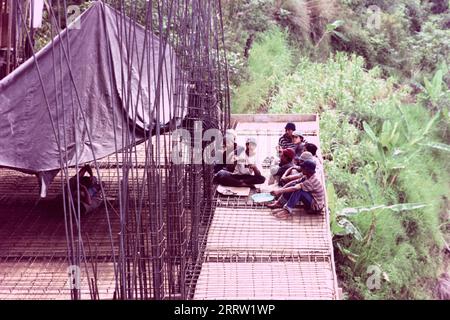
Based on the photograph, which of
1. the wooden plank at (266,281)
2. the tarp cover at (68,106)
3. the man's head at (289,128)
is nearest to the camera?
the wooden plank at (266,281)

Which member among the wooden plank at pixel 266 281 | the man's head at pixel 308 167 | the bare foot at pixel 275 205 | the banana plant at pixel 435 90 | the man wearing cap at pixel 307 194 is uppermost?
the banana plant at pixel 435 90

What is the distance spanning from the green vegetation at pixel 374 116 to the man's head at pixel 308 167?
63.5 inches

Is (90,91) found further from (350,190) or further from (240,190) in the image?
(350,190)

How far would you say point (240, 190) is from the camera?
3613 millimetres

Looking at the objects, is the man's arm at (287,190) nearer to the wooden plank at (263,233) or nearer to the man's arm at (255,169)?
the wooden plank at (263,233)

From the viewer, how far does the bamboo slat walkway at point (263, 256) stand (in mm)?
2557

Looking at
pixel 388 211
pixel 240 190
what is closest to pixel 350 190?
pixel 388 211

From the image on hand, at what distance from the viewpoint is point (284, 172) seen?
370 cm

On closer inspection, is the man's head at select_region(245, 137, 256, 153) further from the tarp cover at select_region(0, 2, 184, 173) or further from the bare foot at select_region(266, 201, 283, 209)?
the tarp cover at select_region(0, 2, 184, 173)

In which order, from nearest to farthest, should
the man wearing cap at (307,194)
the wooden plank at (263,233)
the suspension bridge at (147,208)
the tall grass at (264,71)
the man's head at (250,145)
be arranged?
the suspension bridge at (147,208), the wooden plank at (263,233), the man wearing cap at (307,194), the man's head at (250,145), the tall grass at (264,71)

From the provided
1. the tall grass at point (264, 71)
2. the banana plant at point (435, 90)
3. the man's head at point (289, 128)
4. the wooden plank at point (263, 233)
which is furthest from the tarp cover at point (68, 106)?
the banana plant at point (435, 90)

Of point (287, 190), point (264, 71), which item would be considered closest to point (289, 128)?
point (287, 190)
